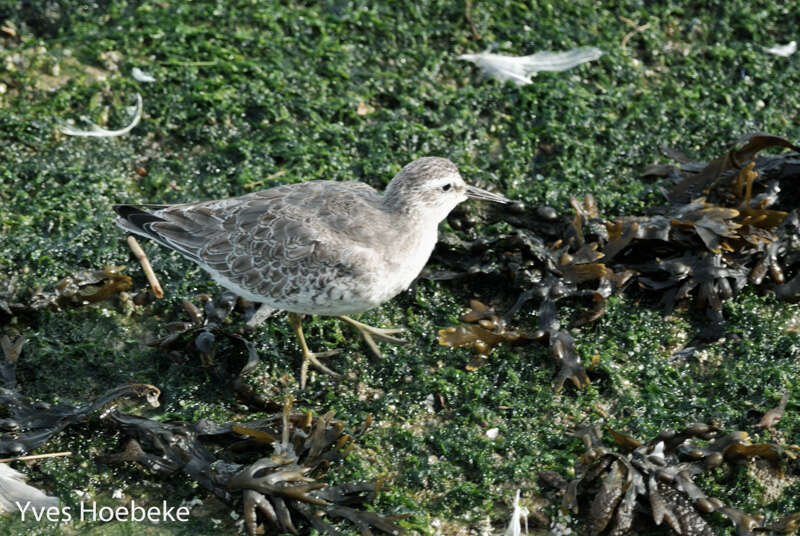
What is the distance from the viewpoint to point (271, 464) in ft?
14.2

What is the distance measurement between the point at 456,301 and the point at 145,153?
2.68 meters

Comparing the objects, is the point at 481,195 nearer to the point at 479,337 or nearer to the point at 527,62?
the point at 479,337

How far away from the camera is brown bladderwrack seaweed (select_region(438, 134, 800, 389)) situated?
215 inches

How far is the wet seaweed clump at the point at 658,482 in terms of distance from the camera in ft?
13.6

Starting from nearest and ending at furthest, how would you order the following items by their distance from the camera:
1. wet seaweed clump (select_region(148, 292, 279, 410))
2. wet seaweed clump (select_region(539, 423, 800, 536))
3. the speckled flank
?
wet seaweed clump (select_region(539, 423, 800, 536)) → the speckled flank → wet seaweed clump (select_region(148, 292, 279, 410))

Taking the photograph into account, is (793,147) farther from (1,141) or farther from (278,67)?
(1,141)

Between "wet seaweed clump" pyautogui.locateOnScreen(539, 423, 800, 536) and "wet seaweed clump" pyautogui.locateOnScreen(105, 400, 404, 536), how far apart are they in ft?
3.26

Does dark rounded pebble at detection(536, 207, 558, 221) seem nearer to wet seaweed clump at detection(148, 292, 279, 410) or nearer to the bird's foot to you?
the bird's foot

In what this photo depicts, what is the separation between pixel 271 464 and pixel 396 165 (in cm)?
276

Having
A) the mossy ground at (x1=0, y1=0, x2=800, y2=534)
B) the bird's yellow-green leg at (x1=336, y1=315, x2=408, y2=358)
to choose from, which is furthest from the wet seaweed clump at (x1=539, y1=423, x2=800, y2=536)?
the bird's yellow-green leg at (x1=336, y1=315, x2=408, y2=358)

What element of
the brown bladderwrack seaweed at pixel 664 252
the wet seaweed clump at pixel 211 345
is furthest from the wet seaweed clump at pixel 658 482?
the wet seaweed clump at pixel 211 345

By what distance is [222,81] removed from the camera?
6734mm

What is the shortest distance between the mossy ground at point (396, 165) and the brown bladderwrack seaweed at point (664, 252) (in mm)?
140

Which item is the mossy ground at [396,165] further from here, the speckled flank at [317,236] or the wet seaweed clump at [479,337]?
the speckled flank at [317,236]
